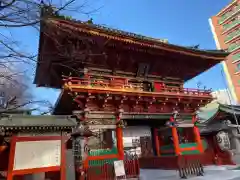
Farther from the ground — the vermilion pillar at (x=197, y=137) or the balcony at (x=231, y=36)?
the balcony at (x=231, y=36)

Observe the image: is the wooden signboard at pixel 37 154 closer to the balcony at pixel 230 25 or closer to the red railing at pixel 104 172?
the red railing at pixel 104 172

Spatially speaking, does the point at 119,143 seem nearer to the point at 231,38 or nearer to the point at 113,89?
the point at 113,89

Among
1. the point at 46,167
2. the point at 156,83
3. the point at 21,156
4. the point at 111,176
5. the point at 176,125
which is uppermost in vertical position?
the point at 156,83

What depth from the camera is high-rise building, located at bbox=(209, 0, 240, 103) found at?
41.9 m

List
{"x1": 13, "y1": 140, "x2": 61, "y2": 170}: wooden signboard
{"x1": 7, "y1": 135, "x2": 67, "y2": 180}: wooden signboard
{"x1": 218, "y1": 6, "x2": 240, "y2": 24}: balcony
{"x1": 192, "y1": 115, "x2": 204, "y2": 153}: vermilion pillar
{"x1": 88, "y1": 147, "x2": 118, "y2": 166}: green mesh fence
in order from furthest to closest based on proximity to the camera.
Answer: {"x1": 218, "y1": 6, "x2": 240, "y2": 24}: balcony
{"x1": 192, "y1": 115, "x2": 204, "y2": 153}: vermilion pillar
{"x1": 88, "y1": 147, "x2": 118, "y2": 166}: green mesh fence
{"x1": 13, "y1": 140, "x2": 61, "y2": 170}: wooden signboard
{"x1": 7, "y1": 135, "x2": 67, "y2": 180}: wooden signboard

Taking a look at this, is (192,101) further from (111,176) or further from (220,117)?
(111,176)

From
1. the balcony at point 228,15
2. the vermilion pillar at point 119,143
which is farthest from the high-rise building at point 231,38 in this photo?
the vermilion pillar at point 119,143

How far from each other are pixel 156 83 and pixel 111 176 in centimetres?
748

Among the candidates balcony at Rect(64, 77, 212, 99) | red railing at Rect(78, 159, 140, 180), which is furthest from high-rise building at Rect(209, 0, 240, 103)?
red railing at Rect(78, 159, 140, 180)

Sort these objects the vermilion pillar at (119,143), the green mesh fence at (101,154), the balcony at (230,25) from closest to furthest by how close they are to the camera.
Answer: the green mesh fence at (101,154)
the vermilion pillar at (119,143)
the balcony at (230,25)

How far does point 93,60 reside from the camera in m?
12.0

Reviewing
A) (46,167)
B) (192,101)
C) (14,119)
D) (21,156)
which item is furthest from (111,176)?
(192,101)

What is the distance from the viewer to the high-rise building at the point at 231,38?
41934 mm

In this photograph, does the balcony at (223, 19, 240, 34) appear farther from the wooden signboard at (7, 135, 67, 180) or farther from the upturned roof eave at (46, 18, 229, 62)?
the wooden signboard at (7, 135, 67, 180)
